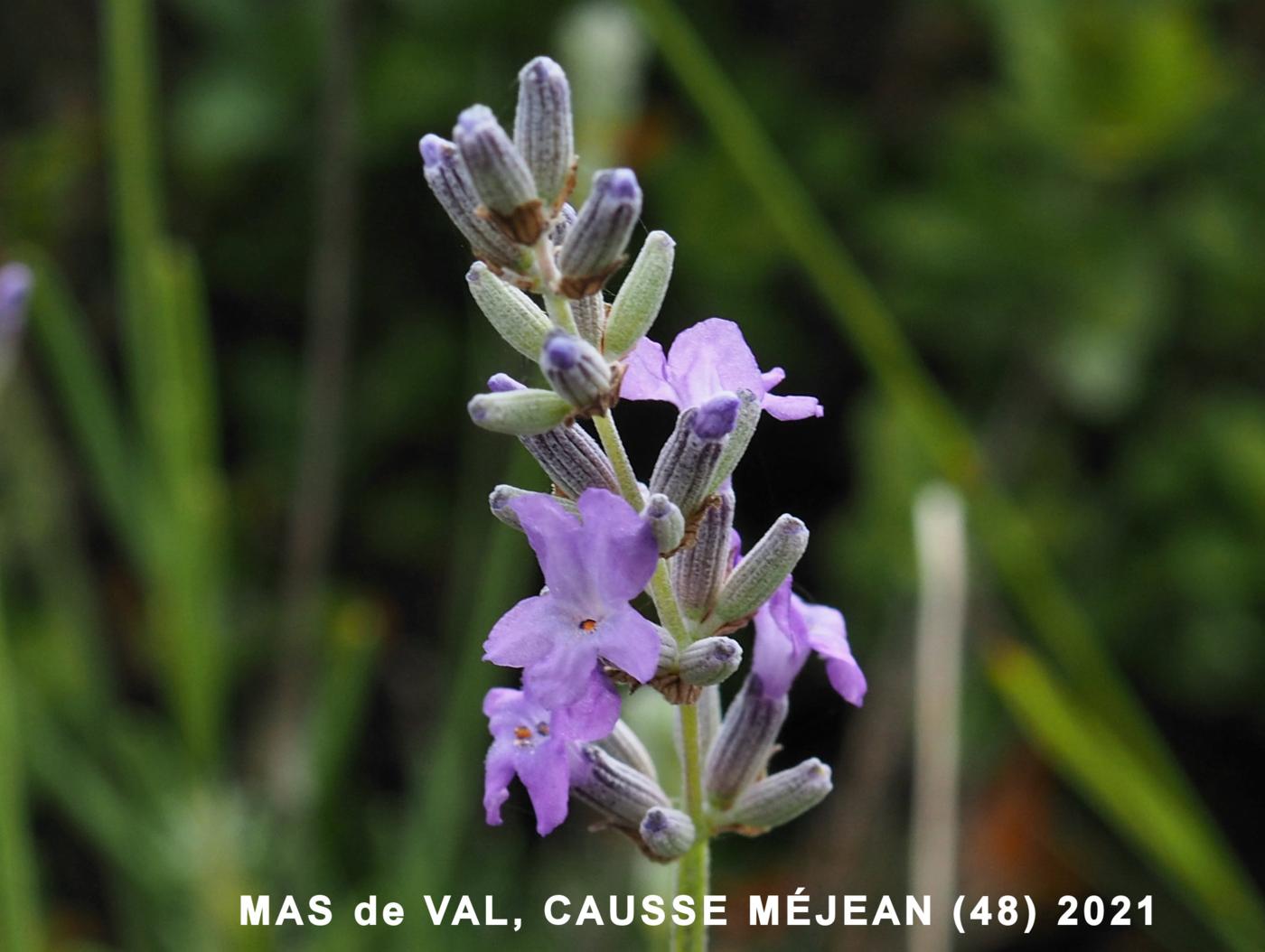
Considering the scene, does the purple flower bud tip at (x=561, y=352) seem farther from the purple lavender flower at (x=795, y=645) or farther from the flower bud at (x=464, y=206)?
the purple lavender flower at (x=795, y=645)

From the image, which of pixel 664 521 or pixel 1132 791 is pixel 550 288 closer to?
pixel 664 521

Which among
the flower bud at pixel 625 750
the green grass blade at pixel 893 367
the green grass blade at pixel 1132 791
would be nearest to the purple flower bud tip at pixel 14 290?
the green grass blade at pixel 893 367

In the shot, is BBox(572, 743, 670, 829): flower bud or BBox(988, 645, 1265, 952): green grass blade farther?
BBox(988, 645, 1265, 952): green grass blade

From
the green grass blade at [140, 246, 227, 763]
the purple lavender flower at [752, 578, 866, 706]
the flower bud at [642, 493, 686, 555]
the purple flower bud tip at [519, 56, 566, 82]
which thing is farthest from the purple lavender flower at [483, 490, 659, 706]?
the green grass blade at [140, 246, 227, 763]

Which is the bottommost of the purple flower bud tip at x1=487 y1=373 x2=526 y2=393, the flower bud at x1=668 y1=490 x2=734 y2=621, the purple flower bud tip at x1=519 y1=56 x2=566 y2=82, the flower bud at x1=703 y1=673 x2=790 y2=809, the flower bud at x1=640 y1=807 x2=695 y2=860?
the flower bud at x1=640 y1=807 x2=695 y2=860

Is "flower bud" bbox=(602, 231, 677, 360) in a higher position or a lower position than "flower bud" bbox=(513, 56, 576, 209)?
lower

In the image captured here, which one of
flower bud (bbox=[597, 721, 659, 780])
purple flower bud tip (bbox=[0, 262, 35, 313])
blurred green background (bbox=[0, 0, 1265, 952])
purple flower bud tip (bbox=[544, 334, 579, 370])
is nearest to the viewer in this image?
purple flower bud tip (bbox=[544, 334, 579, 370])

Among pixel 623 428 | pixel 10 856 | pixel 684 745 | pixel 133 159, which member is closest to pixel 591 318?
pixel 684 745

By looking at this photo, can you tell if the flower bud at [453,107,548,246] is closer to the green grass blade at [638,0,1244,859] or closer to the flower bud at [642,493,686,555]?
the flower bud at [642,493,686,555]
